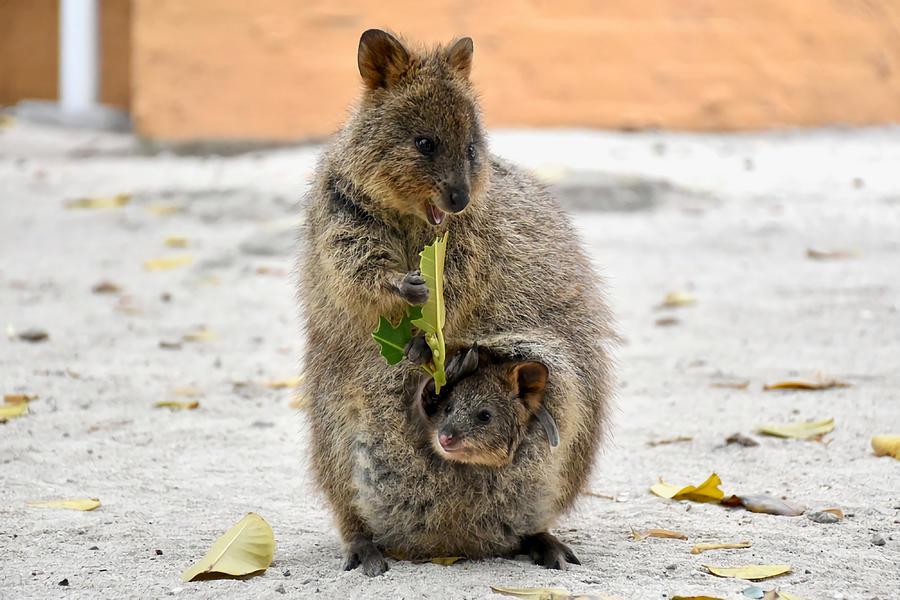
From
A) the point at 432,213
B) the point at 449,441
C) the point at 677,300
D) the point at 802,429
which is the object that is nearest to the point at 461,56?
the point at 432,213

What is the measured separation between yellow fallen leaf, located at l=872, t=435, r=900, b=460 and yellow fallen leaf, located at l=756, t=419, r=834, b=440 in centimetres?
29

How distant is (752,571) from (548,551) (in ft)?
2.12

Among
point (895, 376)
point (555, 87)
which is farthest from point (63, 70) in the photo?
point (895, 376)

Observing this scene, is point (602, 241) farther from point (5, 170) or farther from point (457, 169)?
point (5, 170)

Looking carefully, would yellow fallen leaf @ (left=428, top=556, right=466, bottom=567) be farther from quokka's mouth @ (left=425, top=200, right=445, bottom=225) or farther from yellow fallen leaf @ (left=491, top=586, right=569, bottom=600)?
quokka's mouth @ (left=425, top=200, right=445, bottom=225)

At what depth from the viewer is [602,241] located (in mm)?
8648

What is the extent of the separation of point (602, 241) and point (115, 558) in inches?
233

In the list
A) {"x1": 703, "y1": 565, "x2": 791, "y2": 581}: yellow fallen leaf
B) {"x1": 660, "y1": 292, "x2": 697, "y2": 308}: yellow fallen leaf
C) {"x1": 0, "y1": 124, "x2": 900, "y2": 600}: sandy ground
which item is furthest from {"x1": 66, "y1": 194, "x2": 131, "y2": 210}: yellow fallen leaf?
{"x1": 703, "y1": 565, "x2": 791, "y2": 581}: yellow fallen leaf

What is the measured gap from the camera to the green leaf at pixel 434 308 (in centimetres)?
325

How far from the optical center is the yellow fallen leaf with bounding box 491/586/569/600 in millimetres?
2920

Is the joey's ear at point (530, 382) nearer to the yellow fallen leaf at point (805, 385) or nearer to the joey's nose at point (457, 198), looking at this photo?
the joey's nose at point (457, 198)

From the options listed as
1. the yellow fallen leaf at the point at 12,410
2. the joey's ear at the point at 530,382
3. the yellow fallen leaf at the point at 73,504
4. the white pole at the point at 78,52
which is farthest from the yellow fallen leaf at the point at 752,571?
the white pole at the point at 78,52

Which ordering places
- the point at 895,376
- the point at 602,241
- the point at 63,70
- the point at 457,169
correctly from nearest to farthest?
the point at 457,169
the point at 895,376
the point at 602,241
the point at 63,70

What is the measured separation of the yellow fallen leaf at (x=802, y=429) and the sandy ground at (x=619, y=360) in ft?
0.21
